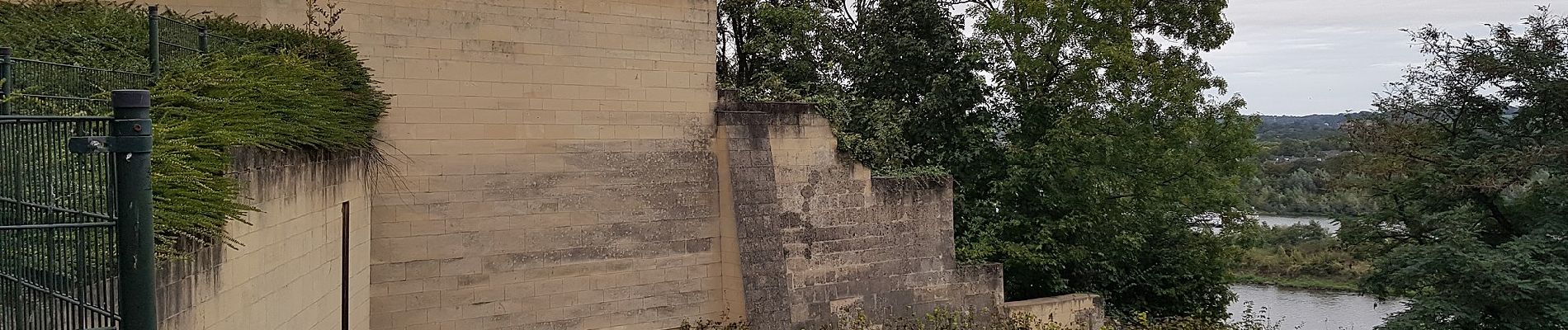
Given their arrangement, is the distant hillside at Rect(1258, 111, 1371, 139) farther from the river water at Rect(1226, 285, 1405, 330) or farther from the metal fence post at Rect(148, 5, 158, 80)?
the metal fence post at Rect(148, 5, 158, 80)

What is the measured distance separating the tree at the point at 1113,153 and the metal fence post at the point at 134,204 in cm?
1224

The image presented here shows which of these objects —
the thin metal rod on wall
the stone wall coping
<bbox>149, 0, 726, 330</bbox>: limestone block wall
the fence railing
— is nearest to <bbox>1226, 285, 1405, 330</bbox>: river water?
the stone wall coping

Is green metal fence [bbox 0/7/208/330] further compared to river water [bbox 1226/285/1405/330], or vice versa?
river water [bbox 1226/285/1405/330]

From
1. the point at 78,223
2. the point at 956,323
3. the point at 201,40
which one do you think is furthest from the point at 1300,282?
the point at 78,223

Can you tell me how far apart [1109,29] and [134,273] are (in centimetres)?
1418

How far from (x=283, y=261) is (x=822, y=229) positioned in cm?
587

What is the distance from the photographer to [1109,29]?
1573cm

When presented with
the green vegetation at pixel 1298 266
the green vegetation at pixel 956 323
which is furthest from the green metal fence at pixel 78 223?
the green vegetation at pixel 1298 266

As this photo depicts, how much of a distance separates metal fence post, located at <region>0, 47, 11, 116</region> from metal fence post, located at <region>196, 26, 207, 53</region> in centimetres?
260

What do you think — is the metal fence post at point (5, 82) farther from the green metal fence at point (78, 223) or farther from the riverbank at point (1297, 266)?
the riverbank at point (1297, 266)

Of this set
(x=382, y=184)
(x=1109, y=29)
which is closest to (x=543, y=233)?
(x=382, y=184)

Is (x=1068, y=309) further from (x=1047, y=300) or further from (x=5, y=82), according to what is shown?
(x=5, y=82)

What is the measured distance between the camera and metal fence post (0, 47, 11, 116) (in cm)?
490

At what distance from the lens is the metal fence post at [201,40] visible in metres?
7.70
